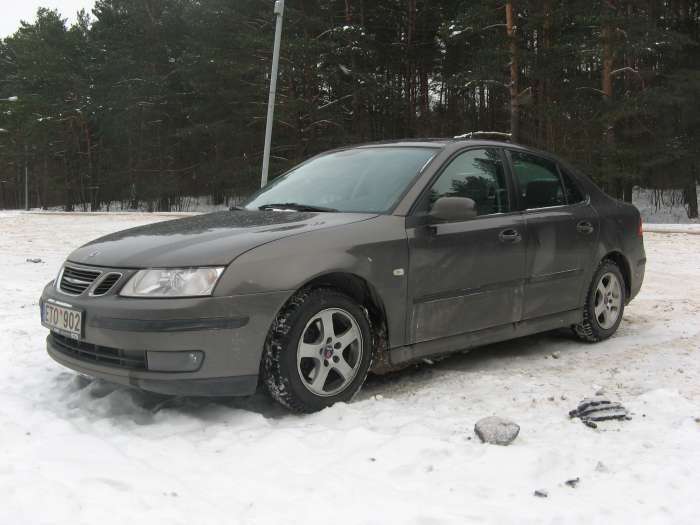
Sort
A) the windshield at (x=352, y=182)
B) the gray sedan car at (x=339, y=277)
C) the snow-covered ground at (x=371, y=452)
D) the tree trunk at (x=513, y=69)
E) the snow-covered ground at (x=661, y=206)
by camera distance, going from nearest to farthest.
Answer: the snow-covered ground at (x=371, y=452) → the gray sedan car at (x=339, y=277) → the windshield at (x=352, y=182) → the tree trunk at (x=513, y=69) → the snow-covered ground at (x=661, y=206)

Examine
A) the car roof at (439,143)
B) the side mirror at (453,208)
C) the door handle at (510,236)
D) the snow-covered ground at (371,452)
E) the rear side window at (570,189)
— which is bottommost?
the snow-covered ground at (371,452)

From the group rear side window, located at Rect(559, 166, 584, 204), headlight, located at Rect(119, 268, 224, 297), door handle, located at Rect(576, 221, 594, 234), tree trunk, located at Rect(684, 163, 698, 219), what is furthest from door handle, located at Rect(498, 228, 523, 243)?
tree trunk, located at Rect(684, 163, 698, 219)

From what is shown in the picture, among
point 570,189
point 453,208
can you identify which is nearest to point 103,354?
point 453,208

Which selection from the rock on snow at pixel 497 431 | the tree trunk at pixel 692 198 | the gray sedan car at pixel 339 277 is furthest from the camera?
the tree trunk at pixel 692 198

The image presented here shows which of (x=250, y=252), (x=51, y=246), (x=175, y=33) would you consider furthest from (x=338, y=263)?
(x=175, y=33)

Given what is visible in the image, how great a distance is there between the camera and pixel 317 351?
3809 mm

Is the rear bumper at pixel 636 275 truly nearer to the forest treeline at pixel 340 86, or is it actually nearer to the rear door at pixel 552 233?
the rear door at pixel 552 233

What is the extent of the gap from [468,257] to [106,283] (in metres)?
2.21

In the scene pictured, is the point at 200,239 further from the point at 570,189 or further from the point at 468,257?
the point at 570,189

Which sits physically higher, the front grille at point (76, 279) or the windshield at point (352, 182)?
the windshield at point (352, 182)

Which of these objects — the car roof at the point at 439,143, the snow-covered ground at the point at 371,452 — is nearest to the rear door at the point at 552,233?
the car roof at the point at 439,143

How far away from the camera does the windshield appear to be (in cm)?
443

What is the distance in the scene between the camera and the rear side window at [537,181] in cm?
515

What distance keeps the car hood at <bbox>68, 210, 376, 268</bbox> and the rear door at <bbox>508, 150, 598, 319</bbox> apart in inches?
57.0
